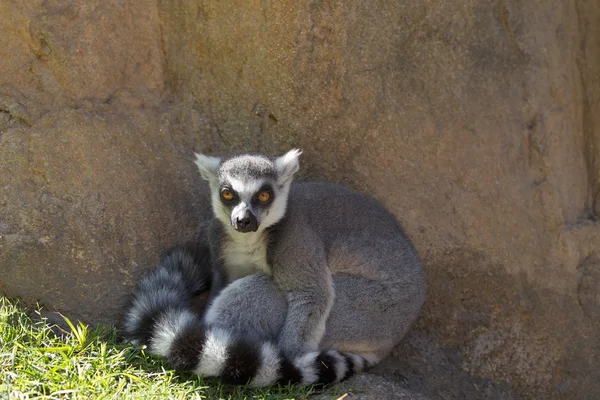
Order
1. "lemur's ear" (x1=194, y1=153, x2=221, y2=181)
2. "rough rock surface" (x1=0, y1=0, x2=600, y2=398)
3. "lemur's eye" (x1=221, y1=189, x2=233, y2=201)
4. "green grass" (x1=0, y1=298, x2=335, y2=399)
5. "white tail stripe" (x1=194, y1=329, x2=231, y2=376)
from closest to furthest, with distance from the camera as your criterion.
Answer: "green grass" (x1=0, y1=298, x2=335, y2=399) → "white tail stripe" (x1=194, y1=329, x2=231, y2=376) → "lemur's eye" (x1=221, y1=189, x2=233, y2=201) → "lemur's ear" (x1=194, y1=153, x2=221, y2=181) → "rough rock surface" (x1=0, y1=0, x2=600, y2=398)

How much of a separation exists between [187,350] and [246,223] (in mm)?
828

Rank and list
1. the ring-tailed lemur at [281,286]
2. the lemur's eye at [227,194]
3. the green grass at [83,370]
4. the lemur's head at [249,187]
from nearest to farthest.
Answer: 1. the green grass at [83,370]
2. the ring-tailed lemur at [281,286]
3. the lemur's head at [249,187]
4. the lemur's eye at [227,194]

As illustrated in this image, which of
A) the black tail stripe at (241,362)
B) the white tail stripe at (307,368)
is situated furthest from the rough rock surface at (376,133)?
the white tail stripe at (307,368)

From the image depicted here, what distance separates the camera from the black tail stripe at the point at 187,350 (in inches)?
160

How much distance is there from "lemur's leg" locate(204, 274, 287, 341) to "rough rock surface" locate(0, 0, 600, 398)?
774 mm

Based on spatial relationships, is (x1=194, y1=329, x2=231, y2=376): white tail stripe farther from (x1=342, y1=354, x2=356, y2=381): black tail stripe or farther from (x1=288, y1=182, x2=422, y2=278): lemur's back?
(x1=288, y1=182, x2=422, y2=278): lemur's back

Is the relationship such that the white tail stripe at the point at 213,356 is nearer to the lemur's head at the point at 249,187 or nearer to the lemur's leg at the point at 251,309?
the lemur's leg at the point at 251,309

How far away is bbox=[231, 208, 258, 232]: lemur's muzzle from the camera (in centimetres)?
428

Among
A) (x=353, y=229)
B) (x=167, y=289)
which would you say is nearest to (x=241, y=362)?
(x=167, y=289)

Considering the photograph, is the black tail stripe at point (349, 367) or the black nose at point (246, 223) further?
the black tail stripe at point (349, 367)

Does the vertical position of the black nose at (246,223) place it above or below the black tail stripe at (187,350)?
above

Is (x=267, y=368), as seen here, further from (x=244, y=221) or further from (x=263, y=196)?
(x=263, y=196)

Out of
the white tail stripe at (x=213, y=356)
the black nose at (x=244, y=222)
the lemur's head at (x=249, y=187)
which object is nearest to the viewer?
the white tail stripe at (x=213, y=356)

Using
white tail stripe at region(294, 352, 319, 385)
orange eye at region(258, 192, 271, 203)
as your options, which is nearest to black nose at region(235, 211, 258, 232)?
orange eye at region(258, 192, 271, 203)
